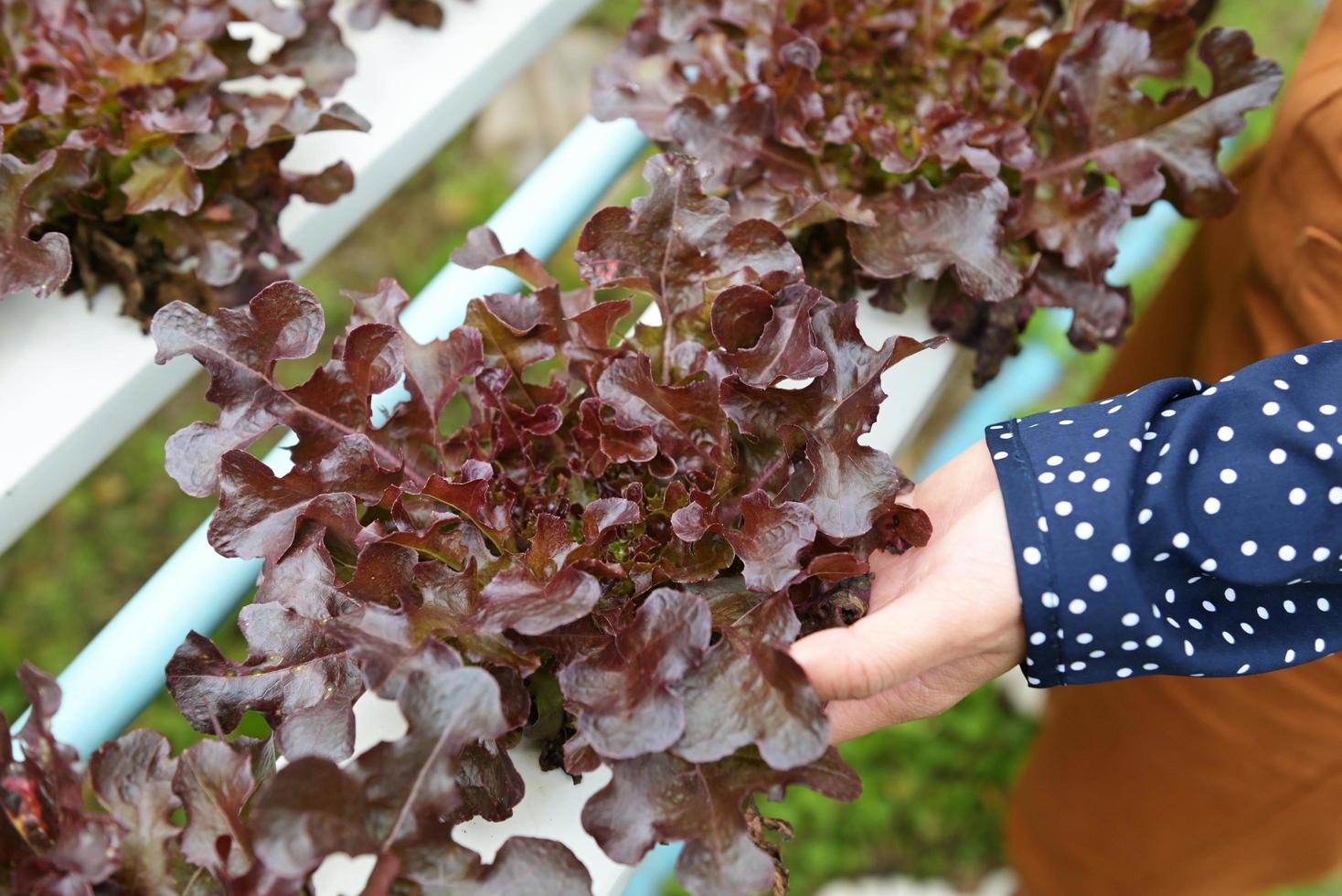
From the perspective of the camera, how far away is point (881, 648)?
31.5 inches

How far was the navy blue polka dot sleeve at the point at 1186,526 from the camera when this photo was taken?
2.63 ft

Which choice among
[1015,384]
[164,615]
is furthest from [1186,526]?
[1015,384]

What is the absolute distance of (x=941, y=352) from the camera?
126 cm

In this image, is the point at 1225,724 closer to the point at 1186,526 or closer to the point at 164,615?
the point at 1186,526

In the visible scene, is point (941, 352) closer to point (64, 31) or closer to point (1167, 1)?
point (1167, 1)

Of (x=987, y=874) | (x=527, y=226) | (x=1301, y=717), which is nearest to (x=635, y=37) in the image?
(x=527, y=226)

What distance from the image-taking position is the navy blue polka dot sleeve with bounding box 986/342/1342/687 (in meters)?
0.80

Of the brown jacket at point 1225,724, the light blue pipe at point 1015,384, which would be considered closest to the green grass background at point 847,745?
the light blue pipe at point 1015,384

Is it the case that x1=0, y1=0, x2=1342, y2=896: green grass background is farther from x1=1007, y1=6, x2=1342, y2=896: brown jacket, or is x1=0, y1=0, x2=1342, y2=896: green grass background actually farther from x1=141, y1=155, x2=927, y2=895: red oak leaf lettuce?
x1=141, y1=155, x2=927, y2=895: red oak leaf lettuce

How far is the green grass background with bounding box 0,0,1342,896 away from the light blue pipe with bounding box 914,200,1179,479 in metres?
0.16

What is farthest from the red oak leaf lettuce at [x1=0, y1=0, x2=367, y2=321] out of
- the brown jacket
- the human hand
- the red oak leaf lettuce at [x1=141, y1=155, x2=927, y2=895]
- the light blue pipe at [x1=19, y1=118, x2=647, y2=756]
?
the brown jacket

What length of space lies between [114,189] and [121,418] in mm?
246

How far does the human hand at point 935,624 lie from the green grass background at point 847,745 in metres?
1.02

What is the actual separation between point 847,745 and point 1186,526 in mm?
1343
